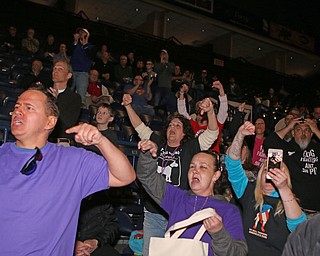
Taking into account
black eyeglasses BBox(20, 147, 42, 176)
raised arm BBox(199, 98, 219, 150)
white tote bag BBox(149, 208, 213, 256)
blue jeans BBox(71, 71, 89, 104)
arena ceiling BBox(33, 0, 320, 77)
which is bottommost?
white tote bag BBox(149, 208, 213, 256)

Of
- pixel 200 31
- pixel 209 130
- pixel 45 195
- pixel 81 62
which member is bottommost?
pixel 45 195

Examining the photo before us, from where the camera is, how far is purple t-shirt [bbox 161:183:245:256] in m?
2.27

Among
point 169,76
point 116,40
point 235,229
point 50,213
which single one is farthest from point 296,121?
point 116,40

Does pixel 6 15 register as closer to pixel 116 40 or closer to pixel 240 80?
pixel 116 40

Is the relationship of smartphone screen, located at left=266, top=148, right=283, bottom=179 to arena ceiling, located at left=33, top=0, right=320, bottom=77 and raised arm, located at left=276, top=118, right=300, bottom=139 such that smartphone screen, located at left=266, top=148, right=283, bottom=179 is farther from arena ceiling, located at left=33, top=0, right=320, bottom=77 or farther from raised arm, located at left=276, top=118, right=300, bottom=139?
arena ceiling, located at left=33, top=0, right=320, bottom=77

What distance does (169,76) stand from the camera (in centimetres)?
839

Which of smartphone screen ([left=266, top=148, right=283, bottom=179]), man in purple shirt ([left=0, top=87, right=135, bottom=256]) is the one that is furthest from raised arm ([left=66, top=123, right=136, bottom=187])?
smartphone screen ([left=266, top=148, right=283, bottom=179])

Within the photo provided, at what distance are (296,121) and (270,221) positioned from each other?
2169 mm

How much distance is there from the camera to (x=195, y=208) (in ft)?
7.79

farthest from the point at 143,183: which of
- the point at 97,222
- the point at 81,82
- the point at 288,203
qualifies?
the point at 81,82

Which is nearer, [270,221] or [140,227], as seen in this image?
[270,221]

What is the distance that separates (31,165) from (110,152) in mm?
418

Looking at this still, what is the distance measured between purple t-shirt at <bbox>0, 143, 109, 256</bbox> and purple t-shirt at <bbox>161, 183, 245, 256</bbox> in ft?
2.19

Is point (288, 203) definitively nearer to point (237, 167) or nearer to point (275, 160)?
point (275, 160)
